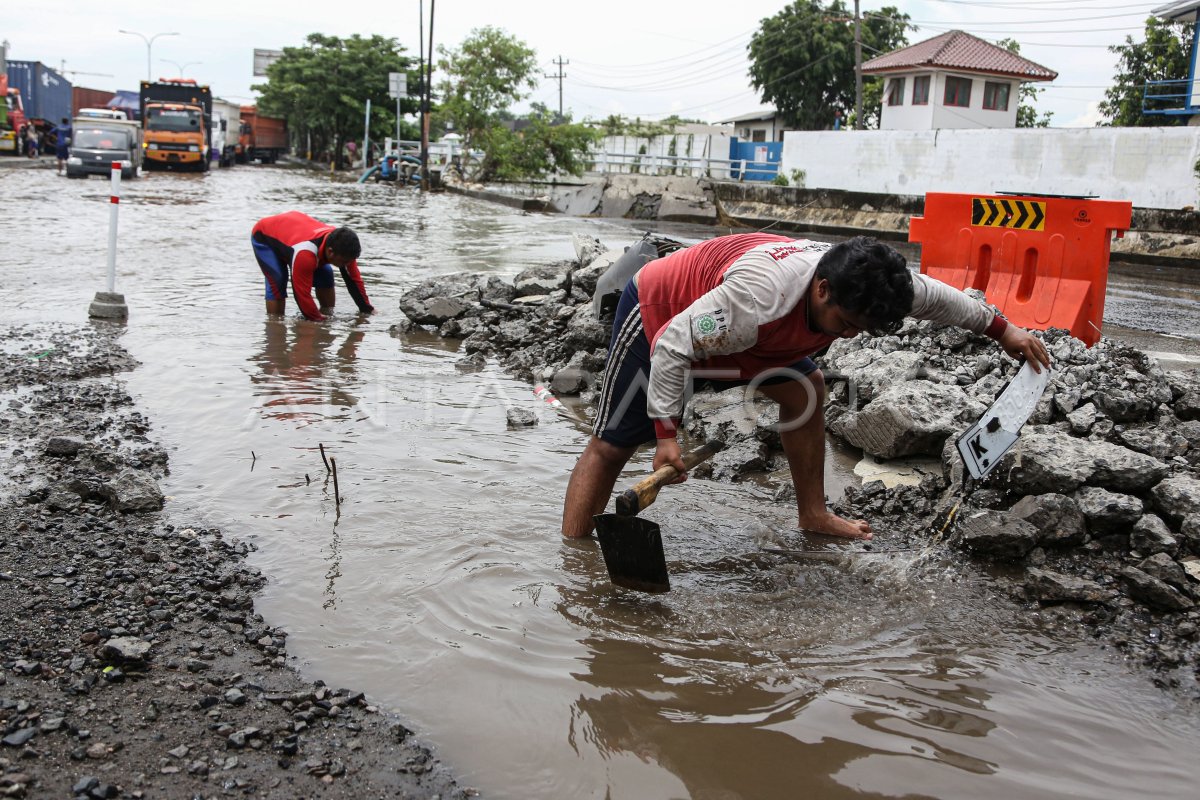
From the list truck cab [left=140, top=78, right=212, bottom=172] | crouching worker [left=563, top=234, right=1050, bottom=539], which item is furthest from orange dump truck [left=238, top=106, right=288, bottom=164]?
crouching worker [left=563, top=234, right=1050, bottom=539]

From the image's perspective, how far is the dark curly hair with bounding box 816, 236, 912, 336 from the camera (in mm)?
2631

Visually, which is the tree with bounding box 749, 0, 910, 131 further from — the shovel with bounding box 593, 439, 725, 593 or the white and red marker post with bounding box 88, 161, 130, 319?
the shovel with bounding box 593, 439, 725, 593

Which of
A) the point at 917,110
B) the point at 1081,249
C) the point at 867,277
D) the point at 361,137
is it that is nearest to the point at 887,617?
the point at 867,277

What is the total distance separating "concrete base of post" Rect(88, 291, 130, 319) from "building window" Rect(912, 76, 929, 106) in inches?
1300

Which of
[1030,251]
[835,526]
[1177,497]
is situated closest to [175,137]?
[1030,251]

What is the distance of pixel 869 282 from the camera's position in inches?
104

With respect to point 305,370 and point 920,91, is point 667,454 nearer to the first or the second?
point 305,370

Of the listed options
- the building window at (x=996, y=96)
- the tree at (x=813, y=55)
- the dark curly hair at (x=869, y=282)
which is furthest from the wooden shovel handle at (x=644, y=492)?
the tree at (x=813, y=55)

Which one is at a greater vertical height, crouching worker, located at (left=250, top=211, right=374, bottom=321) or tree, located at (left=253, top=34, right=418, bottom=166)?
tree, located at (left=253, top=34, right=418, bottom=166)

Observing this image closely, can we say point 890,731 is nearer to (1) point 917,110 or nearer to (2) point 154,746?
(2) point 154,746

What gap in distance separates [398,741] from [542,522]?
1.53 metres

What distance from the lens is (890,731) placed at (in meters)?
2.42

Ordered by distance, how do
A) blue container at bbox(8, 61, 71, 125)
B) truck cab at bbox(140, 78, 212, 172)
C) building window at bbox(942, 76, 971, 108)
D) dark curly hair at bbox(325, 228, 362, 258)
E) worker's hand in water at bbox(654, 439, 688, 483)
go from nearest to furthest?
worker's hand in water at bbox(654, 439, 688, 483) → dark curly hair at bbox(325, 228, 362, 258) → truck cab at bbox(140, 78, 212, 172) → building window at bbox(942, 76, 971, 108) → blue container at bbox(8, 61, 71, 125)

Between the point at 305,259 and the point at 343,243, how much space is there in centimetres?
32
